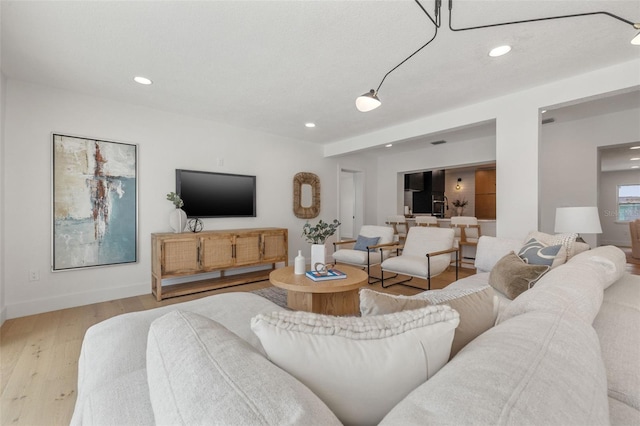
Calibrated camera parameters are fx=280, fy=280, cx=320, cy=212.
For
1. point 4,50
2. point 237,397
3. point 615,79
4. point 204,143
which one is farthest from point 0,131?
point 615,79

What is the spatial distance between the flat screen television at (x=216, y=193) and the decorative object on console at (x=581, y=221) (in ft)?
13.5

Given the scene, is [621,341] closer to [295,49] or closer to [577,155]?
[295,49]

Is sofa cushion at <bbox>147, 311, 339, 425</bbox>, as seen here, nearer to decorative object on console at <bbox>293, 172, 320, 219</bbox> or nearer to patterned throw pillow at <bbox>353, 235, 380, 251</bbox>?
patterned throw pillow at <bbox>353, 235, 380, 251</bbox>

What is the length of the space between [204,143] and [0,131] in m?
2.05

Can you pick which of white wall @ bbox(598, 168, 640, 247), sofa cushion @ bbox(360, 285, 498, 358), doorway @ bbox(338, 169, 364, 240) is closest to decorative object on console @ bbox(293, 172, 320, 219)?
doorway @ bbox(338, 169, 364, 240)

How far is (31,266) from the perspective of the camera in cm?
301

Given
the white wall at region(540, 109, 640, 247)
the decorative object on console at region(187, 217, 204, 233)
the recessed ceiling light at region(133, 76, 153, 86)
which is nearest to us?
the recessed ceiling light at region(133, 76, 153, 86)

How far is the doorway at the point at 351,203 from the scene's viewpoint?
6.90 metres

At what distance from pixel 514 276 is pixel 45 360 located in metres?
3.45

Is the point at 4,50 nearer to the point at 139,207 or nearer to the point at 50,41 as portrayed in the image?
the point at 50,41

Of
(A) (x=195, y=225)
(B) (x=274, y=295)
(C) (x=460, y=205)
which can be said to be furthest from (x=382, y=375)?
(C) (x=460, y=205)

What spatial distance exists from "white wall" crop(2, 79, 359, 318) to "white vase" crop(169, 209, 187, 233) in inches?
7.3

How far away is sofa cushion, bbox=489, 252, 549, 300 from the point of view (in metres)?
1.82

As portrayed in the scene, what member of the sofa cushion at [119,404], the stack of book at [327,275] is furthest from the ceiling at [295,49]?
the sofa cushion at [119,404]
